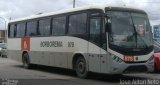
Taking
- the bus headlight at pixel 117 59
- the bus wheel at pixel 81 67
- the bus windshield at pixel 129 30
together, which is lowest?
the bus wheel at pixel 81 67

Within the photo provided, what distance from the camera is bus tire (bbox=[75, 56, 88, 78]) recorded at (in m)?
17.2

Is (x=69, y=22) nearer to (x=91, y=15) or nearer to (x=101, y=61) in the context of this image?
(x=91, y=15)

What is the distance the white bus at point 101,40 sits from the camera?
15.7 metres

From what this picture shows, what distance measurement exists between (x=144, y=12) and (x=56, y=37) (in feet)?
15.9

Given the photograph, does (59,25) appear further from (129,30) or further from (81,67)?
(129,30)

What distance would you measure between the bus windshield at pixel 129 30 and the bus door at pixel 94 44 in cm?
67

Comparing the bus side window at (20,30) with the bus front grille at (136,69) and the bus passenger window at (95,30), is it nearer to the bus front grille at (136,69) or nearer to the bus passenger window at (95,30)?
the bus passenger window at (95,30)

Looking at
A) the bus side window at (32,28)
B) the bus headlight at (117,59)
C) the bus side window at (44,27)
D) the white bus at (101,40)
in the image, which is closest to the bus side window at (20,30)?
the bus side window at (32,28)

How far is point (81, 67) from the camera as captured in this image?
57.5 feet

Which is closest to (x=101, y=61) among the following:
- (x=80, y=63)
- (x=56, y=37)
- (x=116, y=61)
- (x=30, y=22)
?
(x=116, y=61)

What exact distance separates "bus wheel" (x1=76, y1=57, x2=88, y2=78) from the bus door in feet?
1.91

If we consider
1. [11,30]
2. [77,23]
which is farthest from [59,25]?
[11,30]

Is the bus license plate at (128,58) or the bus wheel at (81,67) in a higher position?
the bus license plate at (128,58)

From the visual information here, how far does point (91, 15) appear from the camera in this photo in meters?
16.8
